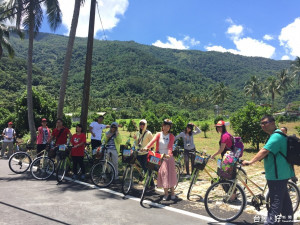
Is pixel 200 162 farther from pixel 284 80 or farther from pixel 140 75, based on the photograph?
pixel 140 75

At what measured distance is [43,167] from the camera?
754 centimetres

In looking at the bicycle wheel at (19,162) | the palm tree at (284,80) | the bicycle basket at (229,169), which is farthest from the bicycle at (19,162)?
the palm tree at (284,80)

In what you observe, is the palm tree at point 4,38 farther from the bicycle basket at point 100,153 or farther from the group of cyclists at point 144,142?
the bicycle basket at point 100,153

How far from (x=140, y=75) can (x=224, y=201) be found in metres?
153

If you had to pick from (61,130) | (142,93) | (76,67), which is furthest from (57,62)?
(61,130)

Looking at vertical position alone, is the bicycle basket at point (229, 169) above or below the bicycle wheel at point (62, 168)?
above

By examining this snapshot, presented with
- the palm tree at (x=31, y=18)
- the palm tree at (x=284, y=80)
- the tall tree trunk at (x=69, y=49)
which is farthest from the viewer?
the palm tree at (x=284, y=80)

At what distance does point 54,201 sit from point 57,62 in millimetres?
151486

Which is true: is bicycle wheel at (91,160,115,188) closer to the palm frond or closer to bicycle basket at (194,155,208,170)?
bicycle basket at (194,155,208,170)

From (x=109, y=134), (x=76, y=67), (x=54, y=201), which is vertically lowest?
(x=54, y=201)

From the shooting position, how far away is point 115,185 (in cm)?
690

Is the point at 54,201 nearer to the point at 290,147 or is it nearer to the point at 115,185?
the point at 115,185

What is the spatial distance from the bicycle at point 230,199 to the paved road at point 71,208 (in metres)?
0.33

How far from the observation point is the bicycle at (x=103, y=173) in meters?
6.71
